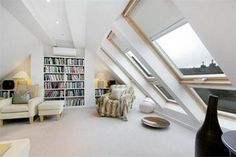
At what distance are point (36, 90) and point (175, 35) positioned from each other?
3.69 m

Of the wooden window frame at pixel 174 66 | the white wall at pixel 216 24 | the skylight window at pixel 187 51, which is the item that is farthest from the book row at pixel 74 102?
the white wall at pixel 216 24

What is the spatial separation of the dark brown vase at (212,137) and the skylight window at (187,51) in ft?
2.56

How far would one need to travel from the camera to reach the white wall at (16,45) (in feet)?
9.16

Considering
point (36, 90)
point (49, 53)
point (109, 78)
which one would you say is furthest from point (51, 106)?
point (109, 78)

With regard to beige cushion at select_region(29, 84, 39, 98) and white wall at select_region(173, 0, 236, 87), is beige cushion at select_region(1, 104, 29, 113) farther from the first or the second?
white wall at select_region(173, 0, 236, 87)

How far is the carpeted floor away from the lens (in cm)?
209

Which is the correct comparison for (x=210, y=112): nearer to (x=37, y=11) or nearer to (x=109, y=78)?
(x=37, y=11)

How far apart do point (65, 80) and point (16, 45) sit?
177 centimetres

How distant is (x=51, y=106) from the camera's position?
360cm

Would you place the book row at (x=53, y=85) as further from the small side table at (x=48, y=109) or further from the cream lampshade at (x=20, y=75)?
the small side table at (x=48, y=109)

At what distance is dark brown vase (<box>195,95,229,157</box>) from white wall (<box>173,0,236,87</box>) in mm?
453

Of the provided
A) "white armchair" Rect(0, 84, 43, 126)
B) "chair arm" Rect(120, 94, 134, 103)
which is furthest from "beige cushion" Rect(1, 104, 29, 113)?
"chair arm" Rect(120, 94, 134, 103)

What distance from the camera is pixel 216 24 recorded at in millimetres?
1140

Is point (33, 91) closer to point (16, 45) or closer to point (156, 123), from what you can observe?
point (16, 45)
